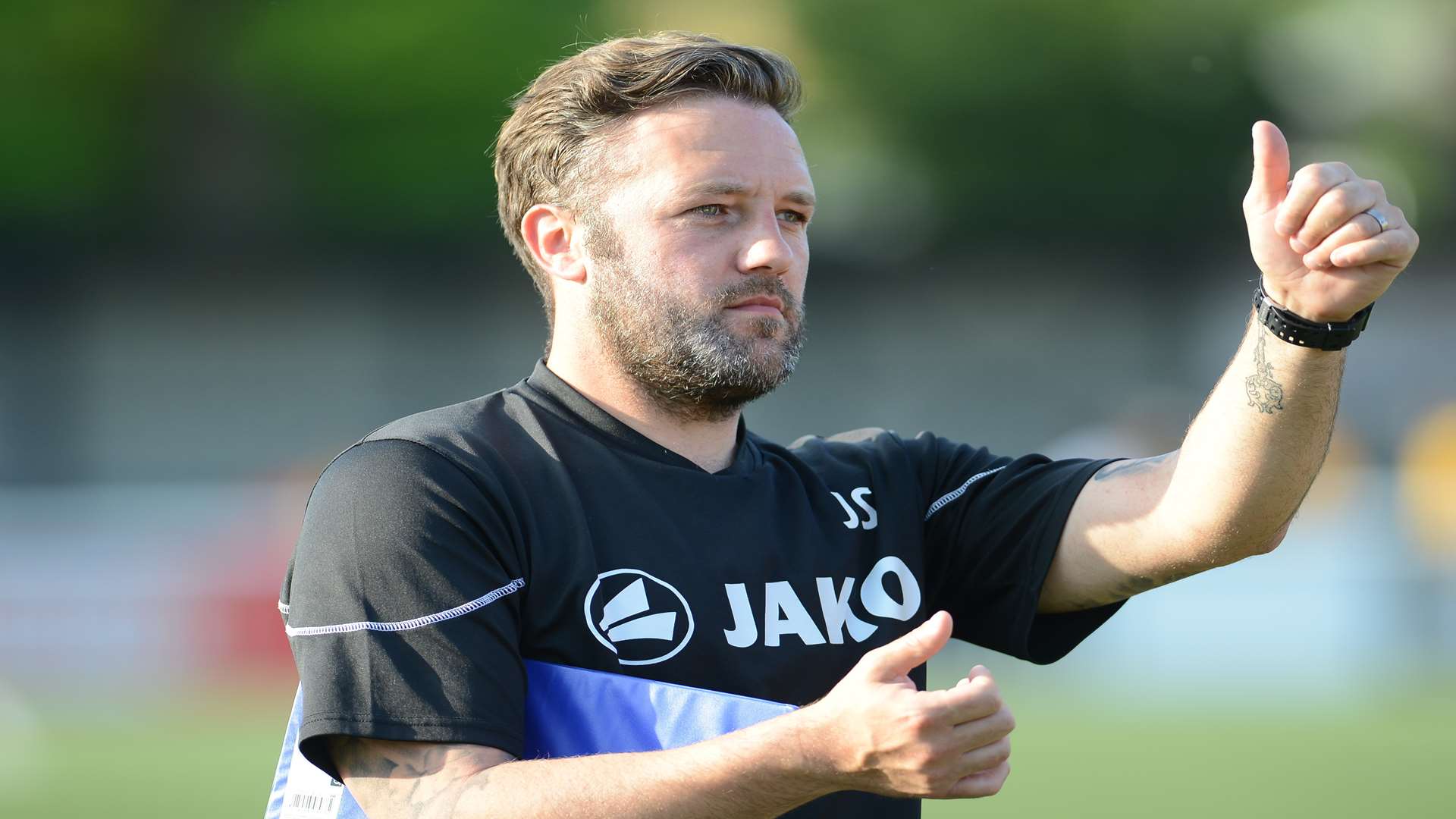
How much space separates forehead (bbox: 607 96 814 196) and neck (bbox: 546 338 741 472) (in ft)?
1.21

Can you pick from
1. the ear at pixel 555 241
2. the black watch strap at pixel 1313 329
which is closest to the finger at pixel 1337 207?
the black watch strap at pixel 1313 329

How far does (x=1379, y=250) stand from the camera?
2.65 meters

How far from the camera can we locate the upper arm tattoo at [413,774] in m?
2.53

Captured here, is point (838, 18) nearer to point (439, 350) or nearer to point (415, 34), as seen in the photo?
point (415, 34)

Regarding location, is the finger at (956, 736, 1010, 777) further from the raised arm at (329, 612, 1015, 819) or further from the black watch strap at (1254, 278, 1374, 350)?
the black watch strap at (1254, 278, 1374, 350)

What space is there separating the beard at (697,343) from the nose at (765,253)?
2 cm

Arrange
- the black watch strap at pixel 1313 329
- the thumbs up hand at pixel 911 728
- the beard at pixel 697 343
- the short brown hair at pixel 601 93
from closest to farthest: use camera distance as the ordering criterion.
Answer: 1. the thumbs up hand at pixel 911 728
2. the black watch strap at pixel 1313 329
3. the beard at pixel 697 343
4. the short brown hair at pixel 601 93

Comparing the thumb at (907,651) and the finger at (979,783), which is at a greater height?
the thumb at (907,651)

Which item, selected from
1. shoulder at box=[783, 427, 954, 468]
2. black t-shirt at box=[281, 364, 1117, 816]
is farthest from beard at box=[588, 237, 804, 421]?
shoulder at box=[783, 427, 954, 468]

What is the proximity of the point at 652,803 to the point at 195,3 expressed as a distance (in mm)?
19730

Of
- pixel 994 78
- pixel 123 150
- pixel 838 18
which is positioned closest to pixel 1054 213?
pixel 994 78

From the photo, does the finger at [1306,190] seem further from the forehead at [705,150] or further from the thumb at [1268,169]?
the forehead at [705,150]

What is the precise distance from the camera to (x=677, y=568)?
9.51ft

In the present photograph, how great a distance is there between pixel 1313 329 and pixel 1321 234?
20 cm
